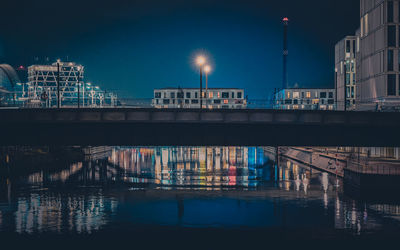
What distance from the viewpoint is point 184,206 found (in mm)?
46531

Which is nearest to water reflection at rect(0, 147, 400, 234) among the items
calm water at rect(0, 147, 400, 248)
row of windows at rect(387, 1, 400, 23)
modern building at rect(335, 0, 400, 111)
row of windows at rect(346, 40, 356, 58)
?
calm water at rect(0, 147, 400, 248)

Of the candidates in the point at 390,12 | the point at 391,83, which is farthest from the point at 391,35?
the point at 391,83

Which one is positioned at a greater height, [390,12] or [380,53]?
[390,12]

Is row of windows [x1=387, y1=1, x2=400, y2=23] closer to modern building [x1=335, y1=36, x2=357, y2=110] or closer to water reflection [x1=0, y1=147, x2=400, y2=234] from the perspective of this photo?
water reflection [x1=0, y1=147, x2=400, y2=234]

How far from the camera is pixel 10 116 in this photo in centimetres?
4053

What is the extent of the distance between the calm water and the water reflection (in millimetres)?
95

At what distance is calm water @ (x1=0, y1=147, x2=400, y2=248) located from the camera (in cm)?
3697

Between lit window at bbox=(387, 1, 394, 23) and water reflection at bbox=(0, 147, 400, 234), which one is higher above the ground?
lit window at bbox=(387, 1, 394, 23)

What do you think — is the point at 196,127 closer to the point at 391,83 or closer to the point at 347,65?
the point at 391,83

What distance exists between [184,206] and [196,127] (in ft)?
31.3

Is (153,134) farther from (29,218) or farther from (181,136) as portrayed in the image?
(29,218)

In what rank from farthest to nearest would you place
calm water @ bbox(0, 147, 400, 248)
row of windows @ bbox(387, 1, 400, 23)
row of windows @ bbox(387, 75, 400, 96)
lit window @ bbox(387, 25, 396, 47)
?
lit window @ bbox(387, 25, 396, 47) < row of windows @ bbox(387, 75, 400, 96) < row of windows @ bbox(387, 1, 400, 23) < calm water @ bbox(0, 147, 400, 248)

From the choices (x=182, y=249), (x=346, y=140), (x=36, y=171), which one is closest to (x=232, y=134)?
(x=346, y=140)

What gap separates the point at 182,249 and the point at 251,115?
51.8 feet
